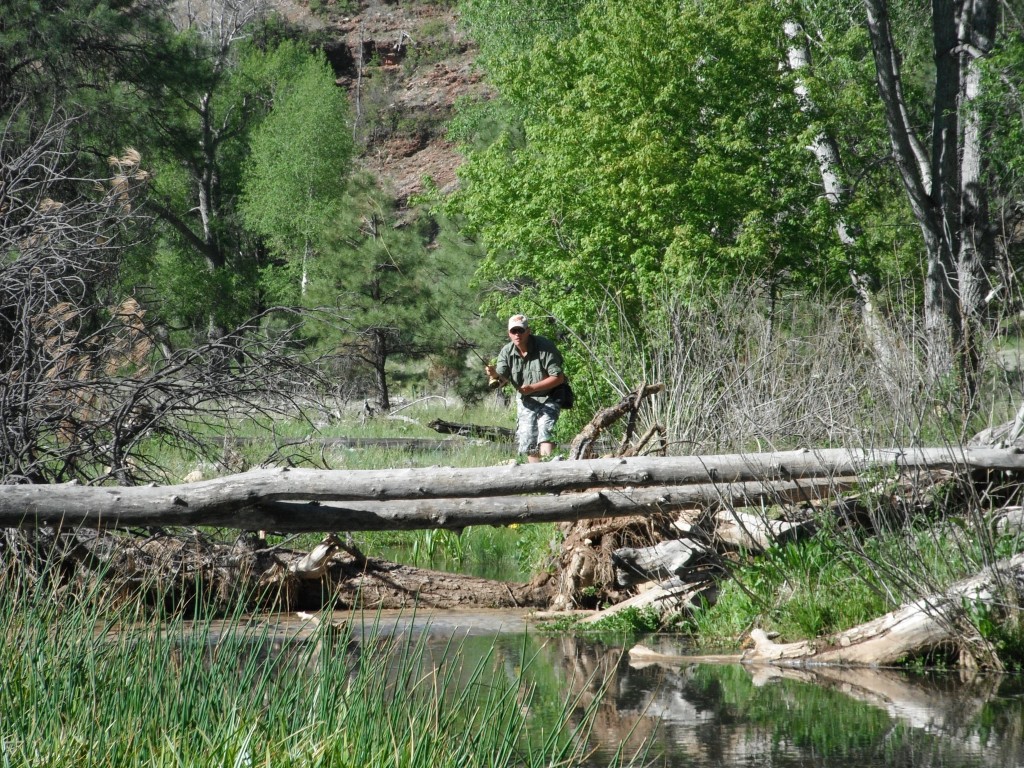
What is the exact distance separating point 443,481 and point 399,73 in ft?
275

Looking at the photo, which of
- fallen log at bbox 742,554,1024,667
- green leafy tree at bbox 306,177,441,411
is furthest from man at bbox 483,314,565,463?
green leafy tree at bbox 306,177,441,411

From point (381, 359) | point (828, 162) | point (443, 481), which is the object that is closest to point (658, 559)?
point (443, 481)

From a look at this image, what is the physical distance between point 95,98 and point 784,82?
36.9 ft

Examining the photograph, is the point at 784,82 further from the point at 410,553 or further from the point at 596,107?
the point at 410,553

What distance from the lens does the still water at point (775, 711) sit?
5398mm

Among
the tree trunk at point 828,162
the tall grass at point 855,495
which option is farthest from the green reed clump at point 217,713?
the tree trunk at point 828,162

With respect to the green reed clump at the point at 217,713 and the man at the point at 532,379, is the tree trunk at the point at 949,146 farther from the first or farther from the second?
the green reed clump at the point at 217,713

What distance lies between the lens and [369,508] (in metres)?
7.57

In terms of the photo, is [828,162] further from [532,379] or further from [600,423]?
[600,423]

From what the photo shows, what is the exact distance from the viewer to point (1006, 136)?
16.9 meters

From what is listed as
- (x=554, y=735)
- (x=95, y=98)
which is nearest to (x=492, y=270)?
(x=95, y=98)

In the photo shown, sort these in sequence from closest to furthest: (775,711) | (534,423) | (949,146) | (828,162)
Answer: (775,711) → (534,423) → (949,146) → (828,162)

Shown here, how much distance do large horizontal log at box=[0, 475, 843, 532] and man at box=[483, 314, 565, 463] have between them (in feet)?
13.7

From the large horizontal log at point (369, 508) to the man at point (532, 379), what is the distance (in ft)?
13.7
